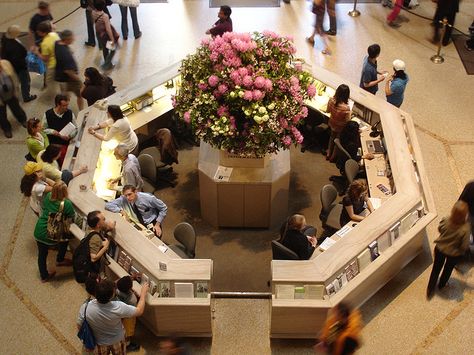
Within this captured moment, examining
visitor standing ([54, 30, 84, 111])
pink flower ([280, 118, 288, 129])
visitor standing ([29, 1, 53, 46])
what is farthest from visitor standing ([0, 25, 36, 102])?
pink flower ([280, 118, 288, 129])

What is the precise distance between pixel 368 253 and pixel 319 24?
578 cm

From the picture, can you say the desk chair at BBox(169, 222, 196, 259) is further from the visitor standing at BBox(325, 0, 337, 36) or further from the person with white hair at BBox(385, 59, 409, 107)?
the visitor standing at BBox(325, 0, 337, 36)

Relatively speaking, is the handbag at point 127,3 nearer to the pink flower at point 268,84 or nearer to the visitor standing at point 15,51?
the visitor standing at point 15,51

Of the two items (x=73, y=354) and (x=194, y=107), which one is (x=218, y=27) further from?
(x=73, y=354)

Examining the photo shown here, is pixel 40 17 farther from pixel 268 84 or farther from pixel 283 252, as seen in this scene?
pixel 283 252

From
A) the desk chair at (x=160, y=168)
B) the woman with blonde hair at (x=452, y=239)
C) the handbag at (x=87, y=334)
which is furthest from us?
the desk chair at (x=160, y=168)

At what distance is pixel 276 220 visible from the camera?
7375 mm

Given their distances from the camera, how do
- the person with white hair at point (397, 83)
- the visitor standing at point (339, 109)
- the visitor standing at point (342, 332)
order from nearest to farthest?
the visitor standing at point (342, 332), the visitor standing at point (339, 109), the person with white hair at point (397, 83)

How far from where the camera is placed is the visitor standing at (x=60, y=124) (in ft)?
24.2

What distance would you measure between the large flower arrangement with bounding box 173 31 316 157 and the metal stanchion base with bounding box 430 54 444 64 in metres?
4.66

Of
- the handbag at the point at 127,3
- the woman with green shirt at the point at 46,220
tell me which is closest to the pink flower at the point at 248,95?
the woman with green shirt at the point at 46,220

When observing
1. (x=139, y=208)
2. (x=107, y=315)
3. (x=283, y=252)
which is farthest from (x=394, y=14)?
(x=107, y=315)

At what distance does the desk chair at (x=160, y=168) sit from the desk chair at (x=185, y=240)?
4.78ft

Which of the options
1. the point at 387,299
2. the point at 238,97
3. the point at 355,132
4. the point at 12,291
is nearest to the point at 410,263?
the point at 387,299
